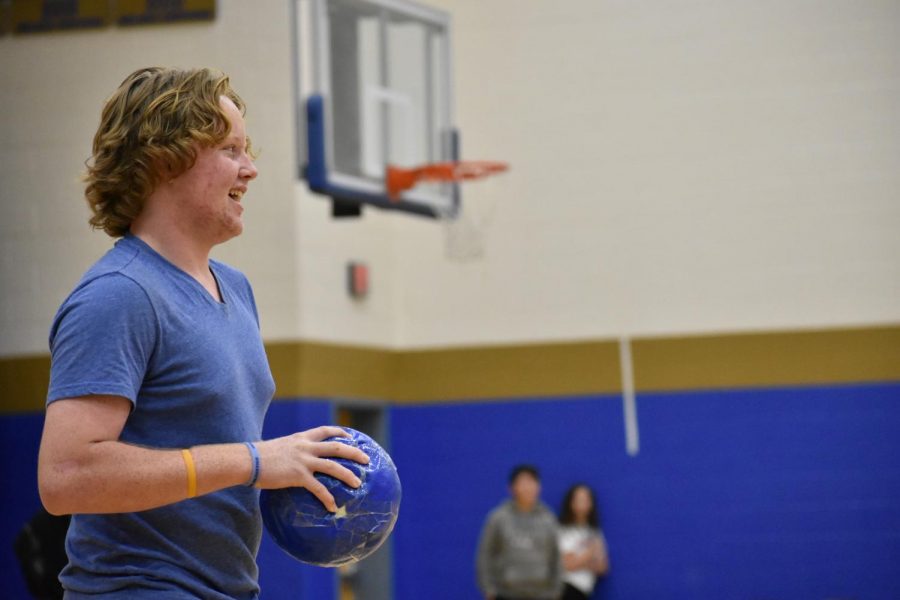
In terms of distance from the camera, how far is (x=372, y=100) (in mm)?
8406

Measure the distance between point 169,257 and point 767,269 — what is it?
8171 mm

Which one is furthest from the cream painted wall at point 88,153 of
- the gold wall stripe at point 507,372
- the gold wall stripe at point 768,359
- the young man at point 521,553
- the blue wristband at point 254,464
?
the blue wristband at point 254,464

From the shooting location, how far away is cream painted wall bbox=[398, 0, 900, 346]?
972cm

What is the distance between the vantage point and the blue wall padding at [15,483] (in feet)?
29.5

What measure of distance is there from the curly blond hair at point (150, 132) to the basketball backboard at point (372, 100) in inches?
212

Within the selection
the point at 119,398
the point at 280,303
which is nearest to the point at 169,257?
the point at 119,398

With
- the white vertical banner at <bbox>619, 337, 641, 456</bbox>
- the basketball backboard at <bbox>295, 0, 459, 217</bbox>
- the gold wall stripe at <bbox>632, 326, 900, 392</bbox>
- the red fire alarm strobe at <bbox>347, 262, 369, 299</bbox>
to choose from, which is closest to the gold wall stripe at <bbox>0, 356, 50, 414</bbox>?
the red fire alarm strobe at <bbox>347, 262, 369, 299</bbox>

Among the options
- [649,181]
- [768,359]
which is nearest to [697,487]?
[768,359]

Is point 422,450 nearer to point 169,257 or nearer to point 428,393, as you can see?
point 428,393

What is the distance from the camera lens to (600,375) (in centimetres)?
1002

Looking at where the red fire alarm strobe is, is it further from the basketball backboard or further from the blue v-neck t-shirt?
the blue v-neck t-shirt

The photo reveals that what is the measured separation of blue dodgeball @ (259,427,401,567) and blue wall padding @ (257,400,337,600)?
249 inches

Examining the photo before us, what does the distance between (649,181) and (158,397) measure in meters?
8.25

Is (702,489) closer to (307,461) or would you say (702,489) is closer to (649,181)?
(649,181)
